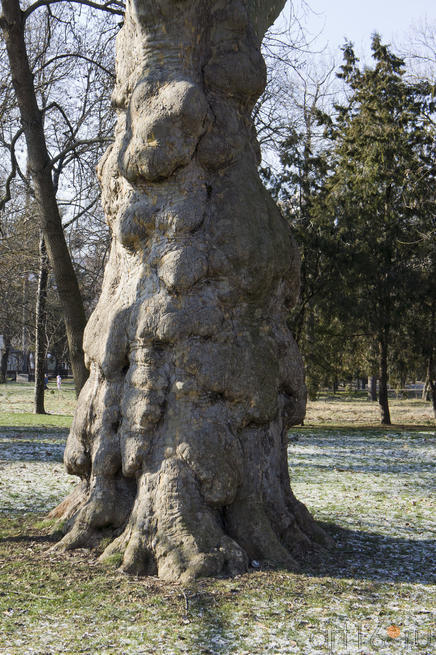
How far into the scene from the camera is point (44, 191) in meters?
9.42

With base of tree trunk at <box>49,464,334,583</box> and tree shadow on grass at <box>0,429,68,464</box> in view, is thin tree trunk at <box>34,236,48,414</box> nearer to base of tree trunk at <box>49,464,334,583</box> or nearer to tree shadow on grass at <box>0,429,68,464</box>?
tree shadow on grass at <box>0,429,68,464</box>

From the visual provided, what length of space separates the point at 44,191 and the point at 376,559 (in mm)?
6426

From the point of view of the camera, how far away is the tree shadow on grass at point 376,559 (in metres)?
5.44

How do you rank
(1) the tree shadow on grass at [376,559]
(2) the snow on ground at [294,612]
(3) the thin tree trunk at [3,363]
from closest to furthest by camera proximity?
1. (2) the snow on ground at [294,612]
2. (1) the tree shadow on grass at [376,559]
3. (3) the thin tree trunk at [3,363]

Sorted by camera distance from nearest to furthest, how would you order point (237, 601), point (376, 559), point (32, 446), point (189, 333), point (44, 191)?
point (237, 601) → point (189, 333) → point (376, 559) → point (44, 191) → point (32, 446)

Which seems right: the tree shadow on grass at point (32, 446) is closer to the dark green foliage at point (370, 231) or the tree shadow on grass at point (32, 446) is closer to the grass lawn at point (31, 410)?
the grass lawn at point (31, 410)

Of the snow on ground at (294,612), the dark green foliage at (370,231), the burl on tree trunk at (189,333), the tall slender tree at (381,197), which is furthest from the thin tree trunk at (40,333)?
the burl on tree trunk at (189,333)

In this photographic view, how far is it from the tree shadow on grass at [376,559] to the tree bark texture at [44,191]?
4234 millimetres

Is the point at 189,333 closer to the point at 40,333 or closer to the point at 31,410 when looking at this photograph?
the point at 40,333

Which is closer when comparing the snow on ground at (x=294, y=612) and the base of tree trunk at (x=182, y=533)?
the snow on ground at (x=294, y=612)

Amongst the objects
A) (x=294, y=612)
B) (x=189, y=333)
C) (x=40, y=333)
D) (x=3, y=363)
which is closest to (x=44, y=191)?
(x=189, y=333)

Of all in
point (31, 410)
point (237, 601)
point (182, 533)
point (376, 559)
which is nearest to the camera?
point (237, 601)

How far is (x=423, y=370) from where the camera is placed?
25406mm

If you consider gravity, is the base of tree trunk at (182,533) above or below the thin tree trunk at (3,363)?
below
